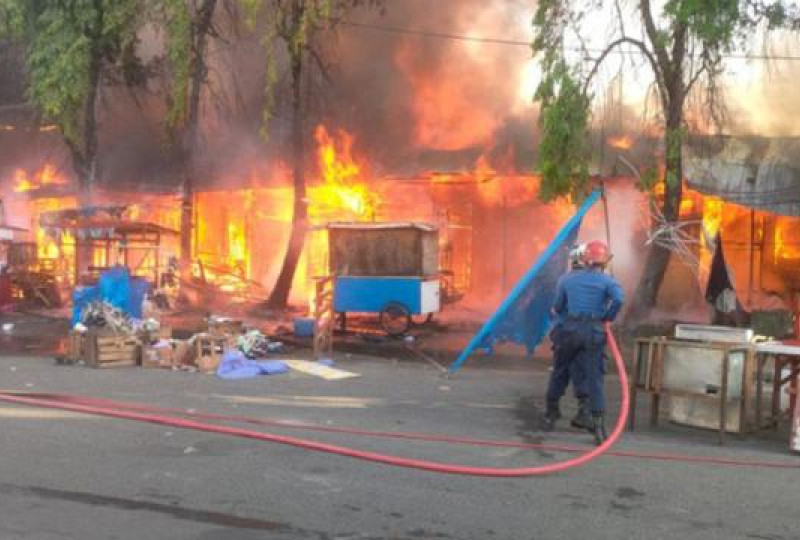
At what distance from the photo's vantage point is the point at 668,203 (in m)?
13.9

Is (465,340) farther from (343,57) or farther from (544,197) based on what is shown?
(343,57)

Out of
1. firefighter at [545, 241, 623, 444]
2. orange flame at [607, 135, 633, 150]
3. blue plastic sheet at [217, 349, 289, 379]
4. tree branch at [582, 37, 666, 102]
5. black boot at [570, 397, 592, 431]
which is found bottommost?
blue plastic sheet at [217, 349, 289, 379]

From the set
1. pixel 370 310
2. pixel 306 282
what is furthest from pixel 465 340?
pixel 306 282

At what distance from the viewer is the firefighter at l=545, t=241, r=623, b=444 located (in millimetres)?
6723

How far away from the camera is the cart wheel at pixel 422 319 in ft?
51.6

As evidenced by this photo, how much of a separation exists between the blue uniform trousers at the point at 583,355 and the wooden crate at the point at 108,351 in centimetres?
591

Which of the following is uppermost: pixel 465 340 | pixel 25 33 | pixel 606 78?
pixel 25 33

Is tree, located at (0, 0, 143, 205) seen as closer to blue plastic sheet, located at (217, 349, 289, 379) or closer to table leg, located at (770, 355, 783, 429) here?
blue plastic sheet, located at (217, 349, 289, 379)

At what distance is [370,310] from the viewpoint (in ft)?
48.4

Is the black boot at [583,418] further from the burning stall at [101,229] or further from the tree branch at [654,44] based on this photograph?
the burning stall at [101,229]

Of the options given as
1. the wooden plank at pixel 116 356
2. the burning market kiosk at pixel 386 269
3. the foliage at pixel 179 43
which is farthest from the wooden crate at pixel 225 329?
the foliage at pixel 179 43

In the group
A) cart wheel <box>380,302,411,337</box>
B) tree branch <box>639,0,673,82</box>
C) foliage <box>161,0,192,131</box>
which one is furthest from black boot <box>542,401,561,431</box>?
foliage <box>161,0,192,131</box>

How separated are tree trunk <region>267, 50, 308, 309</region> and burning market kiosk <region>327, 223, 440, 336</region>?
2376 mm

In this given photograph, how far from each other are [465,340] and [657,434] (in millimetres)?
7413
